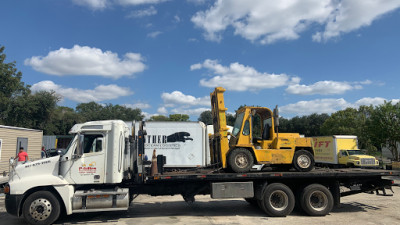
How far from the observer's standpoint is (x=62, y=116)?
147ft

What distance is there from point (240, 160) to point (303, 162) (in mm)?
2105

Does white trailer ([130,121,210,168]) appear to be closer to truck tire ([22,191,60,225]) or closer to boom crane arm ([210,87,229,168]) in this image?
boom crane arm ([210,87,229,168])

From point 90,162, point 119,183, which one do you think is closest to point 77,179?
point 90,162

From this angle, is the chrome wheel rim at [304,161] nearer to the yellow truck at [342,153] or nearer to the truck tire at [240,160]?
the truck tire at [240,160]

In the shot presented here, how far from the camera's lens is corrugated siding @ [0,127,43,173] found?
52.0ft

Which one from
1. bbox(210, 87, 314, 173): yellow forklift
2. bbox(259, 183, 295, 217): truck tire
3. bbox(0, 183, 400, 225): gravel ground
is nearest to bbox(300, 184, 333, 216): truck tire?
bbox(0, 183, 400, 225): gravel ground

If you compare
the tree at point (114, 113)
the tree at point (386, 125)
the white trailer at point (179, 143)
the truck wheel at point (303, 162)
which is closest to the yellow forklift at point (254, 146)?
the truck wheel at point (303, 162)

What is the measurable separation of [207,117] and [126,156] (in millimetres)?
71827

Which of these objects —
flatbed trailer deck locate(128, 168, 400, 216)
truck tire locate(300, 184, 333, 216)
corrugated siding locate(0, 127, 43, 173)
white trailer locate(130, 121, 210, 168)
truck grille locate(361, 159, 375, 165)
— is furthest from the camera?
truck grille locate(361, 159, 375, 165)

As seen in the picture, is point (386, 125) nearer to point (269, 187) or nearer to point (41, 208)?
point (269, 187)

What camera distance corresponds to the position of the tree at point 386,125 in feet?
90.5

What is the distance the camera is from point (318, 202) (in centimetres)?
874

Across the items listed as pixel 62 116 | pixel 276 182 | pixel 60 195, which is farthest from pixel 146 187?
pixel 62 116

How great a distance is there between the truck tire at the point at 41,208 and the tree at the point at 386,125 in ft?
100
